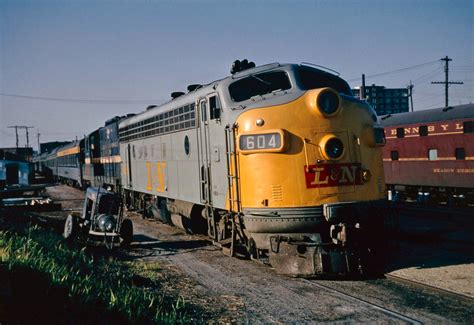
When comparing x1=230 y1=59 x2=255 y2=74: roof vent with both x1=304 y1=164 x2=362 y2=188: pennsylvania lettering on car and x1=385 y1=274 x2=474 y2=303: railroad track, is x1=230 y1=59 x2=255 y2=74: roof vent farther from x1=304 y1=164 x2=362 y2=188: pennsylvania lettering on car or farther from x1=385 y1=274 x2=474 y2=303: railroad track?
x1=385 y1=274 x2=474 y2=303: railroad track

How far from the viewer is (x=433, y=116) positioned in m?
20.0

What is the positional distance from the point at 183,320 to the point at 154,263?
413 centimetres

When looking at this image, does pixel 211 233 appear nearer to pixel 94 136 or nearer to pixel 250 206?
pixel 250 206

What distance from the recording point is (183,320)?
579cm

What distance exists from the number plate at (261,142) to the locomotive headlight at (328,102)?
894mm

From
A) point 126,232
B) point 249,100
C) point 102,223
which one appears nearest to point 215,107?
point 249,100

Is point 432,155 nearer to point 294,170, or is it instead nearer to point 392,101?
point 294,170

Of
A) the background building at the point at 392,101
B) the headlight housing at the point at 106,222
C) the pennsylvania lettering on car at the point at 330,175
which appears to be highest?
the background building at the point at 392,101

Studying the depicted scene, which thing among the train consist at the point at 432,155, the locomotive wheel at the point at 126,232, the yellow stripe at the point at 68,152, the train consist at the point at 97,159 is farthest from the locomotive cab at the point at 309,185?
the yellow stripe at the point at 68,152

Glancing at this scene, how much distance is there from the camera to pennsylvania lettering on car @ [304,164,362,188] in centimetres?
774

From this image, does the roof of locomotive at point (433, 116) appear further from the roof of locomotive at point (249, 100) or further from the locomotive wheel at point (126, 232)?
the locomotive wheel at point (126, 232)

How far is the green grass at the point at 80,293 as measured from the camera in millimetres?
5422

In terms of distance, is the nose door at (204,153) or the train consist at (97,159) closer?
the nose door at (204,153)

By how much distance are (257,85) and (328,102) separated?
1.81m
